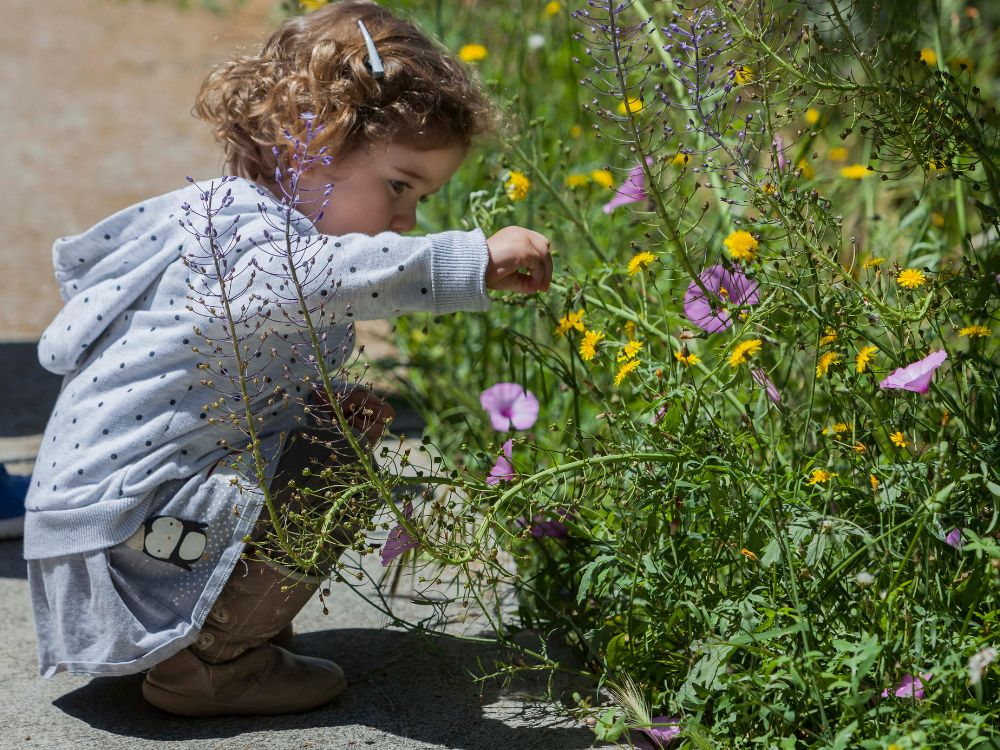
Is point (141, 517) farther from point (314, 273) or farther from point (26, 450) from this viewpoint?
point (26, 450)

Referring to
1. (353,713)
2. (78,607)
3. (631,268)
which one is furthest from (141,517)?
(631,268)

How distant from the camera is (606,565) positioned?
73.5 inches

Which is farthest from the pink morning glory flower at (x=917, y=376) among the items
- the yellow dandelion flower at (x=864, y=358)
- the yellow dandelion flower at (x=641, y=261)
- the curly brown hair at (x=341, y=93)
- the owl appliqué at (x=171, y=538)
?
the owl appliqué at (x=171, y=538)

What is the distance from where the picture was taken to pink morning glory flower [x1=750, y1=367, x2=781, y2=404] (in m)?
1.81

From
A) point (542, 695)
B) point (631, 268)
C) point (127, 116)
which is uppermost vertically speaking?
point (127, 116)

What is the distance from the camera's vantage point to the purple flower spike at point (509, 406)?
7.22ft

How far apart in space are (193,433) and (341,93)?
65cm

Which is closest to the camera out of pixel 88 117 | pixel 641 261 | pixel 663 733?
pixel 663 733

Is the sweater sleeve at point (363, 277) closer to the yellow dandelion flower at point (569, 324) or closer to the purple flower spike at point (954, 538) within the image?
the yellow dandelion flower at point (569, 324)

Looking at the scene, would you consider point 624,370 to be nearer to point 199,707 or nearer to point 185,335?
point 185,335

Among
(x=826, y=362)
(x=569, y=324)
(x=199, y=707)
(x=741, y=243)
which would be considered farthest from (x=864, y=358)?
(x=199, y=707)

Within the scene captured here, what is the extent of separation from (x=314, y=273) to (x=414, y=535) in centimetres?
→ 47

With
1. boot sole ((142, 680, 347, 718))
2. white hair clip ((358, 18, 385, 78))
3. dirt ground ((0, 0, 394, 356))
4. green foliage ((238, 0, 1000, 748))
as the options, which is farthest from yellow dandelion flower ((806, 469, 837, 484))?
dirt ground ((0, 0, 394, 356))

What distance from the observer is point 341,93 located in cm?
213
